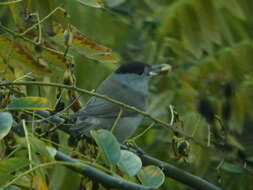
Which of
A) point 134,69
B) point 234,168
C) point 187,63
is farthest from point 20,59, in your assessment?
point 187,63

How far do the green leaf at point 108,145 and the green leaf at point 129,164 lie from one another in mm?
36

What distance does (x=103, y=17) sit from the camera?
14.2 feet

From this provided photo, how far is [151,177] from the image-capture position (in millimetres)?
1820

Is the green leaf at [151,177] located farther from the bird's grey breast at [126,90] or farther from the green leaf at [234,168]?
the bird's grey breast at [126,90]

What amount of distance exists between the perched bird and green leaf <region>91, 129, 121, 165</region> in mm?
997

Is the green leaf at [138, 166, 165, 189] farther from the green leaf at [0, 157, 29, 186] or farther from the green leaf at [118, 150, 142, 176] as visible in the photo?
the green leaf at [0, 157, 29, 186]

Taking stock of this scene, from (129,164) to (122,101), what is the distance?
2.35 metres

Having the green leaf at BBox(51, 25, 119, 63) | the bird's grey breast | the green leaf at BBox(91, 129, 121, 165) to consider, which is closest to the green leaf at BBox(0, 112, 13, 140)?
the green leaf at BBox(91, 129, 121, 165)

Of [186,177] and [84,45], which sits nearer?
[84,45]

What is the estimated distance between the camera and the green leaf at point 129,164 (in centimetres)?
179

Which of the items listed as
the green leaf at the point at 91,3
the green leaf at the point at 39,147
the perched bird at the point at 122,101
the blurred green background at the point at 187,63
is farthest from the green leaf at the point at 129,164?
the blurred green background at the point at 187,63

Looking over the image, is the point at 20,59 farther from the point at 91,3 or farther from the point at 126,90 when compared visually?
the point at 126,90

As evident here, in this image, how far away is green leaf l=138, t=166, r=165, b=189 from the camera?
1.79 m

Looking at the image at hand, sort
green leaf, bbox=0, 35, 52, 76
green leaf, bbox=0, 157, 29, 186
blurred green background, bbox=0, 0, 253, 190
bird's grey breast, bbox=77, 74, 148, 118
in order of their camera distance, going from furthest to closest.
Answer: bird's grey breast, bbox=77, 74, 148, 118 → blurred green background, bbox=0, 0, 253, 190 → green leaf, bbox=0, 35, 52, 76 → green leaf, bbox=0, 157, 29, 186
